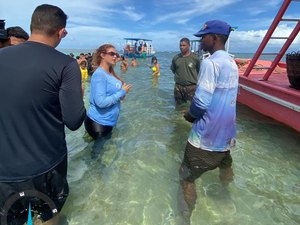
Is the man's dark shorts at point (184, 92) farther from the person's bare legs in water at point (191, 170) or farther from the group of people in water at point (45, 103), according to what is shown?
the group of people in water at point (45, 103)

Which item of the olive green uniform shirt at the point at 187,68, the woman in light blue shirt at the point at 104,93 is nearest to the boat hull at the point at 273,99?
the olive green uniform shirt at the point at 187,68

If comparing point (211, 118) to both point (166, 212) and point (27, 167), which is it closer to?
point (166, 212)

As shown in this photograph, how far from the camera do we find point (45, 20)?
201 cm

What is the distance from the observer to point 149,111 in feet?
29.1

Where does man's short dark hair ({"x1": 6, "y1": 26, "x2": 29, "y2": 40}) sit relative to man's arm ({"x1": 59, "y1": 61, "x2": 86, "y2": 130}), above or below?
above

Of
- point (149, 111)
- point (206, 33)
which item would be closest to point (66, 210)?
point (206, 33)

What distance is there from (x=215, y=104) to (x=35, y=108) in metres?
1.75

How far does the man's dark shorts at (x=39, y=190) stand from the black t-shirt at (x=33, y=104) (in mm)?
65

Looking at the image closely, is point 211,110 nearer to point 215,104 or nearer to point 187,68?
point 215,104

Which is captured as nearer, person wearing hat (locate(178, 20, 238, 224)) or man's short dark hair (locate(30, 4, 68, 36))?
man's short dark hair (locate(30, 4, 68, 36))

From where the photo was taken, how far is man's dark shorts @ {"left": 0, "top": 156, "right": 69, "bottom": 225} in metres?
2.11

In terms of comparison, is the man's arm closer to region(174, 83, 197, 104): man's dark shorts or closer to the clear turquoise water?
the clear turquoise water

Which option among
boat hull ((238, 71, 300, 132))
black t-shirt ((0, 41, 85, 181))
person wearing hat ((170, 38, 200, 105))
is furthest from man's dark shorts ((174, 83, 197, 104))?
black t-shirt ((0, 41, 85, 181))

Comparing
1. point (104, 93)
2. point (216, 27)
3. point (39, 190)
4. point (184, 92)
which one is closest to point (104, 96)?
point (104, 93)
